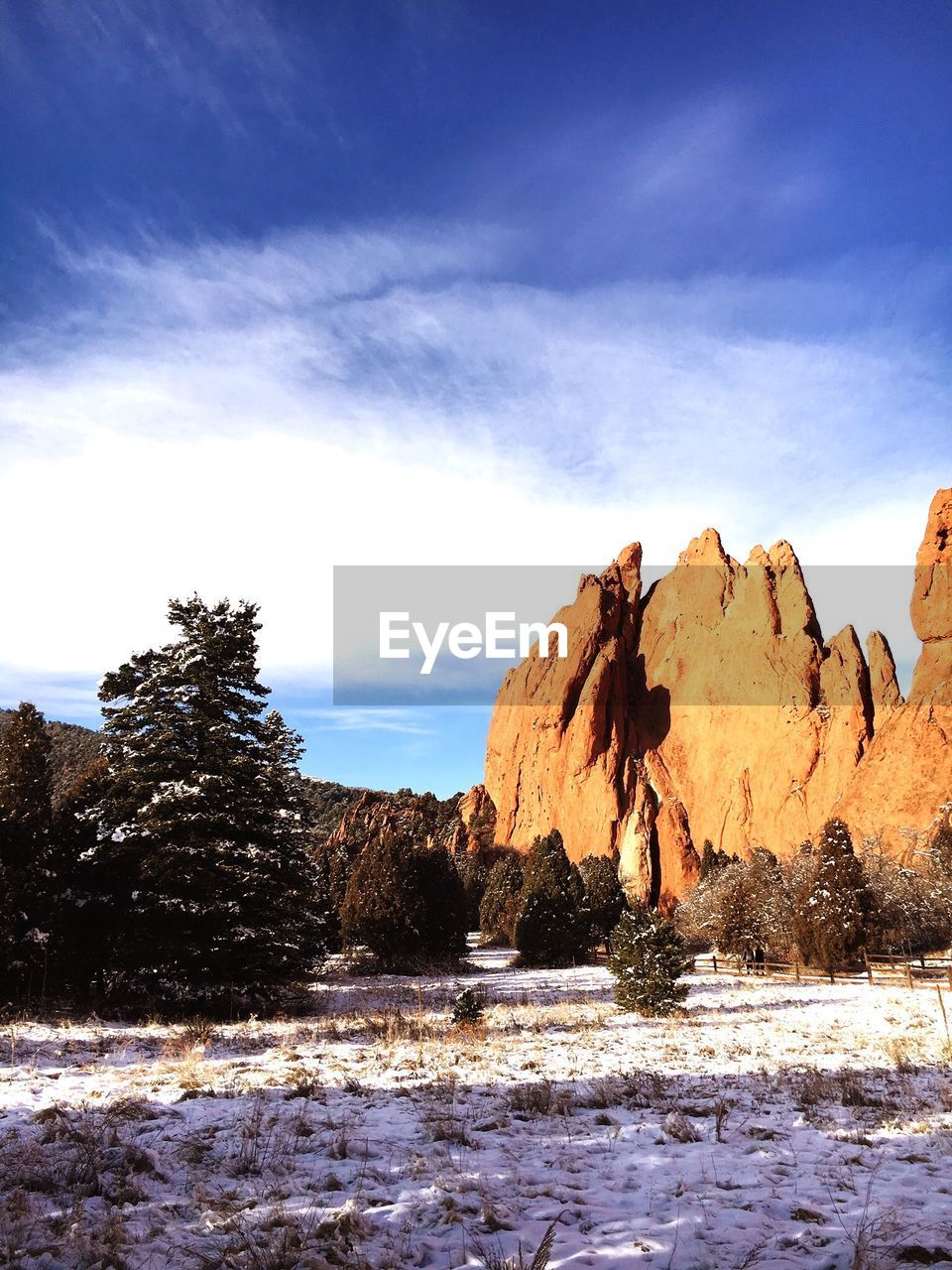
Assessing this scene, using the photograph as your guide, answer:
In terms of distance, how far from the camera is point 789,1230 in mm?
4812

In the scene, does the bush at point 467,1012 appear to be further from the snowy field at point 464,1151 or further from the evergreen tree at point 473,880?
the evergreen tree at point 473,880

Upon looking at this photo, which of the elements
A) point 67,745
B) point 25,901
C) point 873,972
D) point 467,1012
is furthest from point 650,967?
point 67,745

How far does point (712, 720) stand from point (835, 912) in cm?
6870

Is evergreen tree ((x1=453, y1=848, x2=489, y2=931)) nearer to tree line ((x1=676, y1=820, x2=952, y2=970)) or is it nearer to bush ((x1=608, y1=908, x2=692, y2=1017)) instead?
tree line ((x1=676, y1=820, x2=952, y2=970))

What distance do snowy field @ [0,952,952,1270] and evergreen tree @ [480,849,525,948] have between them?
45.9m

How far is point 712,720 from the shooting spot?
93.1m

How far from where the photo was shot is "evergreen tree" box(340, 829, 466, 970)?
3059 centimetres

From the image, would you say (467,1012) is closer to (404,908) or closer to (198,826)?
(198,826)

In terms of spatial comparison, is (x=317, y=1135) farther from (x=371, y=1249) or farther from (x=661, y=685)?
(x=661, y=685)

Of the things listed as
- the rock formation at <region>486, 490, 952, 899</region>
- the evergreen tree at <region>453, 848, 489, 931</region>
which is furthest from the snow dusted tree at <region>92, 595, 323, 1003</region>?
the rock formation at <region>486, 490, 952, 899</region>

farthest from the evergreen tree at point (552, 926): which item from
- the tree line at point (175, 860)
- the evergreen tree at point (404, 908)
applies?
the tree line at point (175, 860)

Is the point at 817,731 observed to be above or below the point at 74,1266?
above

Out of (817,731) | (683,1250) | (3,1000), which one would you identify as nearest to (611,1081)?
(683,1250)

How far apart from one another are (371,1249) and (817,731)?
87940mm
